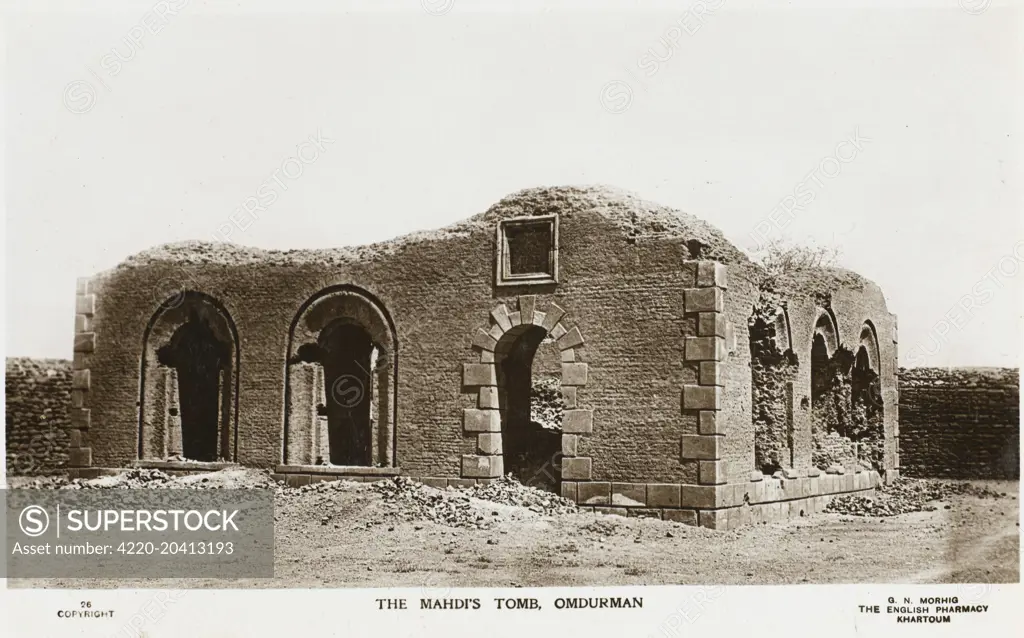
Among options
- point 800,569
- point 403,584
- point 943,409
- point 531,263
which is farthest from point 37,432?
point 943,409

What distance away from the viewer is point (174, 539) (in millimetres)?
13125

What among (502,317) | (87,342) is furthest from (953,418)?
(87,342)

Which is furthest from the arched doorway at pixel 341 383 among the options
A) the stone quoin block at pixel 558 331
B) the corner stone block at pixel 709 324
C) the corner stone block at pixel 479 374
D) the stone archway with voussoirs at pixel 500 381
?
the corner stone block at pixel 709 324

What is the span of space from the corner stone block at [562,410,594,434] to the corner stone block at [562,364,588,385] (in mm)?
410

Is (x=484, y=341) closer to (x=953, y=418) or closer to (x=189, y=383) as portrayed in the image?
(x=189, y=383)

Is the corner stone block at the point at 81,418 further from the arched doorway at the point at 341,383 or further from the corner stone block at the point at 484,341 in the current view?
the corner stone block at the point at 484,341

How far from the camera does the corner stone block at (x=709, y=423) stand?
15906mm

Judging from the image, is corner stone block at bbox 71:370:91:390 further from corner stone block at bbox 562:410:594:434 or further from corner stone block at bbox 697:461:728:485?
corner stone block at bbox 697:461:728:485

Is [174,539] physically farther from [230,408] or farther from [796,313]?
[796,313]

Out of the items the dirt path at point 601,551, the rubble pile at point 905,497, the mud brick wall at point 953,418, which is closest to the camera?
the dirt path at point 601,551

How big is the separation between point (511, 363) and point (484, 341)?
98 cm

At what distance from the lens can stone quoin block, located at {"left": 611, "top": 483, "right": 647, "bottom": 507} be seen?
16.2m

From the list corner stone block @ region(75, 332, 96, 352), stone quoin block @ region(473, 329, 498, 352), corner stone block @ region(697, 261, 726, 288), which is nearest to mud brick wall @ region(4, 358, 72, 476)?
corner stone block @ region(75, 332, 96, 352)

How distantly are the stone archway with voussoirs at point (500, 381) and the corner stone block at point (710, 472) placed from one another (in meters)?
1.74
